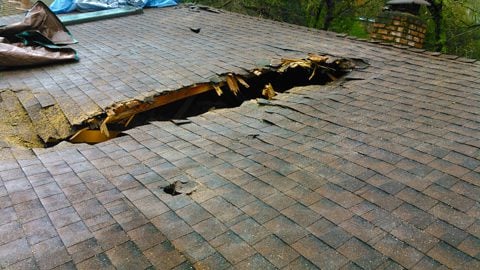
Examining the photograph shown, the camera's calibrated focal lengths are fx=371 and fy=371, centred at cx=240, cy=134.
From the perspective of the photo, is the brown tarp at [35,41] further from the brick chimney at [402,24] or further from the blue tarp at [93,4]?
the brick chimney at [402,24]

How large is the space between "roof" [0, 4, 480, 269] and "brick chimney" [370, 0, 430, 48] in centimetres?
207

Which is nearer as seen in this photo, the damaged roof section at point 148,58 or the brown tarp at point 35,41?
the damaged roof section at point 148,58

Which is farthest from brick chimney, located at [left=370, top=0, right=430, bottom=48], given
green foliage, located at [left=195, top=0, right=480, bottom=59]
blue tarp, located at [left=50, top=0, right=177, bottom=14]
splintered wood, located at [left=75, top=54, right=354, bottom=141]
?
green foliage, located at [left=195, top=0, right=480, bottom=59]

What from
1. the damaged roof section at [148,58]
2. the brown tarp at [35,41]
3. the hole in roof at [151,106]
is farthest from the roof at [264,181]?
the brown tarp at [35,41]

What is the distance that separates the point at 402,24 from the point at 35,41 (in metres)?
6.98

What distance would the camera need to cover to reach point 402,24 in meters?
7.31

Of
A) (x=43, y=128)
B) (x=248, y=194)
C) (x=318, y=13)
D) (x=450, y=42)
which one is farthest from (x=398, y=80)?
(x=318, y=13)

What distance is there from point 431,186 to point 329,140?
3.43ft

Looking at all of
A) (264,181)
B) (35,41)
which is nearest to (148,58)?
(35,41)

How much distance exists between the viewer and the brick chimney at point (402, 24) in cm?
729

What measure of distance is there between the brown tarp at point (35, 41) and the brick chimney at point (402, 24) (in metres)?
5.95

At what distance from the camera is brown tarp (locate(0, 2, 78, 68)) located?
19.4 ft

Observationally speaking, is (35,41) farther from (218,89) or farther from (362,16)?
(362,16)

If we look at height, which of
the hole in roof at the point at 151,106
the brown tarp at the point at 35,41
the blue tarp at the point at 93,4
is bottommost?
the hole in roof at the point at 151,106
